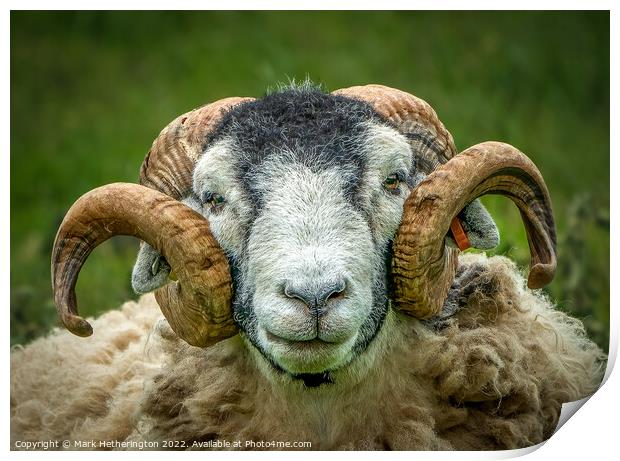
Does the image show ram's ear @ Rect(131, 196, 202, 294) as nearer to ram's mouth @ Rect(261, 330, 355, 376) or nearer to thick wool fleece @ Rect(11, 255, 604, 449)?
thick wool fleece @ Rect(11, 255, 604, 449)

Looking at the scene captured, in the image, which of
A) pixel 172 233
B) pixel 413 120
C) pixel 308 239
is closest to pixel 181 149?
pixel 172 233

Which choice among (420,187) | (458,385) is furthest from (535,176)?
(458,385)

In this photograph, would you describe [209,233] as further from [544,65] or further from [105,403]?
[544,65]

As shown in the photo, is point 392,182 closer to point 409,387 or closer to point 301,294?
point 301,294

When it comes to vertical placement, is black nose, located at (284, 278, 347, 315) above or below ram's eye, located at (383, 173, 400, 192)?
below

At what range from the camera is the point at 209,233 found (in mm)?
4664

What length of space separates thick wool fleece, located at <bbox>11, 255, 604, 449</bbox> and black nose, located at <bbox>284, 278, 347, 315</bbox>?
63 cm

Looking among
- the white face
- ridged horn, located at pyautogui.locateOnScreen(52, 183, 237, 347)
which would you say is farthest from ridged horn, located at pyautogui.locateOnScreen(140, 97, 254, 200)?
ridged horn, located at pyautogui.locateOnScreen(52, 183, 237, 347)

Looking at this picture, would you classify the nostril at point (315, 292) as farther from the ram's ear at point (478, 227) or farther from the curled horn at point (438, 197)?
the ram's ear at point (478, 227)

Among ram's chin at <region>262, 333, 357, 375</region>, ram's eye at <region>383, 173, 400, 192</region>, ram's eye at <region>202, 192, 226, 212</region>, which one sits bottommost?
ram's chin at <region>262, 333, 357, 375</region>

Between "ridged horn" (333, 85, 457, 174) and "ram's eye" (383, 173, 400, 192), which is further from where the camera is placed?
"ridged horn" (333, 85, 457, 174)

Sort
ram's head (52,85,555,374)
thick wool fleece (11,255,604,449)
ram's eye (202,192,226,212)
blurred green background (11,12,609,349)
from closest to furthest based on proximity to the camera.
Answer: ram's head (52,85,555,374)
ram's eye (202,192,226,212)
thick wool fleece (11,255,604,449)
blurred green background (11,12,609,349)

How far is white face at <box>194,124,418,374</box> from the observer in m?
4.21

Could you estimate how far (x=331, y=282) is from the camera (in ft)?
13.6
